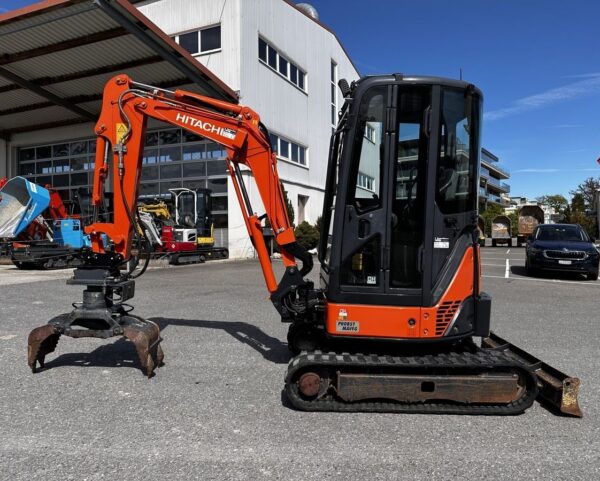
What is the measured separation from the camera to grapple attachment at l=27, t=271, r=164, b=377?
4695mm

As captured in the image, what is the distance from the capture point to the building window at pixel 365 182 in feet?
13.2

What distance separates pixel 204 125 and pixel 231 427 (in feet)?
10.1

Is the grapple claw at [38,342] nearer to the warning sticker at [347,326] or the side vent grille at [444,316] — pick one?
the warning sticker at [347,326]

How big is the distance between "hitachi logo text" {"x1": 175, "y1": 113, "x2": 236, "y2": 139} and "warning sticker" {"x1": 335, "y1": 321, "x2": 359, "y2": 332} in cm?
231

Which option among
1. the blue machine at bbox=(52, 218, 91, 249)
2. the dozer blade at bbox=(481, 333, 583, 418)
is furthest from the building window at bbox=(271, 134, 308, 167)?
the dozer blade at bbox=(481, 333, 583, 418)

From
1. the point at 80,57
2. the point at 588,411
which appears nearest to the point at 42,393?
the point at 588,411

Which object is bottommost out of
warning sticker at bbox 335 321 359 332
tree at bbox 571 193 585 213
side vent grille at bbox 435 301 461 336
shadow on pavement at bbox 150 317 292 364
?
shadow on pavement at bbox 150 317 292 364

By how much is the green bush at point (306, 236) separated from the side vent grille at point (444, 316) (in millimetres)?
16390

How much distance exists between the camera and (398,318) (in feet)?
13.1

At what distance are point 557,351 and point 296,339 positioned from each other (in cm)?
334

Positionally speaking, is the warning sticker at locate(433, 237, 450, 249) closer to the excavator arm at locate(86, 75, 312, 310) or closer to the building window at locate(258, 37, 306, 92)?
the excavator arm at locate(86, 75, 312, 310)

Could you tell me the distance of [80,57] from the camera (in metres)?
18.4

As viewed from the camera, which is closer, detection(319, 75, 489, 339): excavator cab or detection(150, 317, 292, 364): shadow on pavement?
detection(319, 75, 489, 339): excavator cab

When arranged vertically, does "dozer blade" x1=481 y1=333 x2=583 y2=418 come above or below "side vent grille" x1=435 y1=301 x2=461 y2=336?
below
